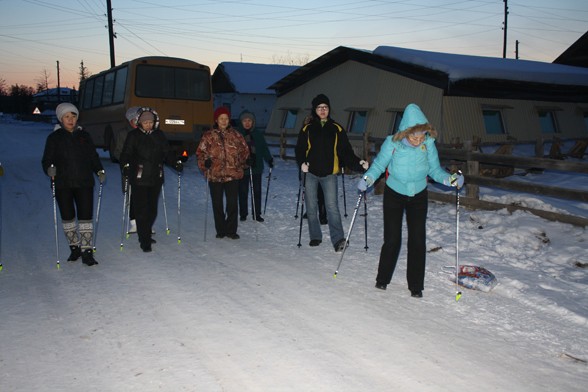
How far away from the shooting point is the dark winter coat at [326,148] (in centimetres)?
747

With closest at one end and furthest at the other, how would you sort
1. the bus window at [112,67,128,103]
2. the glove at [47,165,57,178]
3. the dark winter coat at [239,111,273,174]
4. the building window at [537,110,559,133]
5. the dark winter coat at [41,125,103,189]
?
1. the glove at [47,165,57,178]
2. the dark winter coat at [41,125,103,189]
3. the dark winter coat at [239,111,273,174]
4. the bus window at [112,67,128,103]
5. the building window at [537,110,559,133]

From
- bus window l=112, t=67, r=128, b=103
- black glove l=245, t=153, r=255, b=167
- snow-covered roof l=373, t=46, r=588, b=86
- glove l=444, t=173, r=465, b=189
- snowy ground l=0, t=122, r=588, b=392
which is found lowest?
snowy ground l=0, t=122, r=588, b=392

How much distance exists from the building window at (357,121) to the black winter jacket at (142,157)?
1692cm

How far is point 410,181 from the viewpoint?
553 cm

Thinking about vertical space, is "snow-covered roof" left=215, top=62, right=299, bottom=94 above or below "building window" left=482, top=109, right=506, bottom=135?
above

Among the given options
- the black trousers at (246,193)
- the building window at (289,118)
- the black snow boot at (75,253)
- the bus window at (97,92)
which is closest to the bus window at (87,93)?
the bus window at (97,92)

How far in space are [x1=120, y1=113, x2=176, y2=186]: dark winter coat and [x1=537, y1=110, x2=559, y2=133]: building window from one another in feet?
67.0

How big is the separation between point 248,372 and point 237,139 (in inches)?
201

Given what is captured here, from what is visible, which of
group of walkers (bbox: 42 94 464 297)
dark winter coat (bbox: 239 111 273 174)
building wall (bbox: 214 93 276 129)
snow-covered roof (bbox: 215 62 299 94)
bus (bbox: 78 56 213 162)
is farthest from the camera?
building wall (bbox: 214 93 276 129)

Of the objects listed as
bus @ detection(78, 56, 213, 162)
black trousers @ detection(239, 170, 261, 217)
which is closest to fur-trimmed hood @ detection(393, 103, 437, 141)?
black trousers @ detection(239, 170, 261, 217)

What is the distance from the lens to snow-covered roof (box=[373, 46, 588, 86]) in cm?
1959

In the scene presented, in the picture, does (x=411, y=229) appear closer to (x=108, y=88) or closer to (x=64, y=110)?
(x=64, y=110)

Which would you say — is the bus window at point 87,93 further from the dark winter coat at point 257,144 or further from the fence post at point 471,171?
the fence post at point 471,171

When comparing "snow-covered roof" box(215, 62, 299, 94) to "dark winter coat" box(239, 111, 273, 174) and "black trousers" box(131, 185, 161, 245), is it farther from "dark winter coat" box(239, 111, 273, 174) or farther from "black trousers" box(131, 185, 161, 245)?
"black trousers" box(131, 185, 161, 245)
